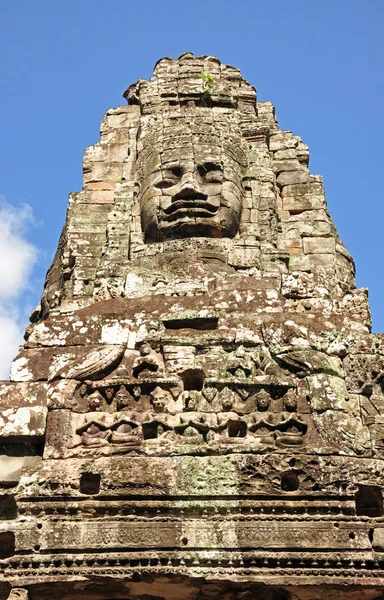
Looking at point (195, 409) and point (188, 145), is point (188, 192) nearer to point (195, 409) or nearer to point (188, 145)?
point (188, 145)

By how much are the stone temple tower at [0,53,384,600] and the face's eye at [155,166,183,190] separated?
4cm

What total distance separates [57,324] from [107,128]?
5.16m

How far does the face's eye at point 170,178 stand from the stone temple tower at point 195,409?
0.04 metres

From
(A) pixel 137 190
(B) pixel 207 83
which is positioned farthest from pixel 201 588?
(B) pixel 207 83

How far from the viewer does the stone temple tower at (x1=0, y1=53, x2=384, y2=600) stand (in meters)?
7.32

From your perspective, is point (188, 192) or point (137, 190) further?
point (137, 190)

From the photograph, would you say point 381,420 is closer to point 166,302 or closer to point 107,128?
point 166,302

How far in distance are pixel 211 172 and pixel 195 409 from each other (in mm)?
4091

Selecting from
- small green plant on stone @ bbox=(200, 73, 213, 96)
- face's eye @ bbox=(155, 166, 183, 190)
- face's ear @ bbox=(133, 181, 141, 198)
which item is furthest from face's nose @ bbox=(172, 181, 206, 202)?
small green plant on stone @ bbox=(200, 73, 213, 96)

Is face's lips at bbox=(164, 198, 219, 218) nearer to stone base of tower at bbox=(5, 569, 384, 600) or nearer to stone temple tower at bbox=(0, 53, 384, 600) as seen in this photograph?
stone temple tower at bbox=(0, 53, 384, 600)

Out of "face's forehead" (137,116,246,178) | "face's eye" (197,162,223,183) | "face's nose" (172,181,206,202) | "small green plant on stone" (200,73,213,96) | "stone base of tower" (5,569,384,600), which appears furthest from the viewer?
"small green plant on stone" (200,73,213,96)

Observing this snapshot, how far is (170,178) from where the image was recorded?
11.3 m

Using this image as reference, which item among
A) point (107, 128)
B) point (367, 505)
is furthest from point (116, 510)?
point (107, 128)

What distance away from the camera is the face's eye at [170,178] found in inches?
444
